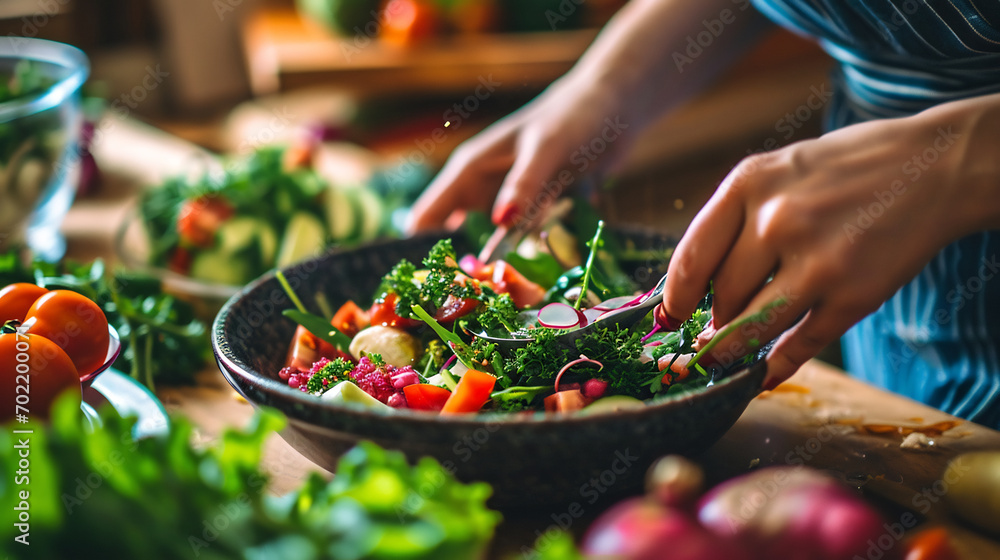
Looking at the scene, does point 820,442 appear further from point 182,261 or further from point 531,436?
point 182,261

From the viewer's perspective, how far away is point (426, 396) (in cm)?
79

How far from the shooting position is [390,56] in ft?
9.19

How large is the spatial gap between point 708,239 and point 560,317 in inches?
7.6

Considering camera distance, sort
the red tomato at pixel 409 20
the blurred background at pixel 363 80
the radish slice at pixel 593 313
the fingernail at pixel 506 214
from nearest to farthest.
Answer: the radish slice at pixel 593 313
the fingernail at pixel 506 214
the blurred background at pixel 363 80
the red tomato at pixel 409 20

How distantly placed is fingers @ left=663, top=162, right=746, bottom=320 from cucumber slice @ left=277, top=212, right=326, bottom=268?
92 centimetres

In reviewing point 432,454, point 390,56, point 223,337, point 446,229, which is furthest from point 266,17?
point 432,454

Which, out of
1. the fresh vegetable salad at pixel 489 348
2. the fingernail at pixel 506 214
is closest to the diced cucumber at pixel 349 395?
the fresh vegetable salad at pixel 489 348

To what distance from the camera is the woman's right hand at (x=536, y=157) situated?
3.93ft

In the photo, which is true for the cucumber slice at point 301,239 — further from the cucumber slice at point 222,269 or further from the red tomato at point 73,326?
Answer: the red tomato at point 73,326

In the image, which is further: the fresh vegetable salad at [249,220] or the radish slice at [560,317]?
the fresh vegetable salad at [249,220]

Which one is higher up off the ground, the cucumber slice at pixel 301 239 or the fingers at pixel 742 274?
the fingers at pixel 742 274

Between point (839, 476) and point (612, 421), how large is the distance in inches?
13.9

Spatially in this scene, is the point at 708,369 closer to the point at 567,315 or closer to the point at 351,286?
the point at 567,315

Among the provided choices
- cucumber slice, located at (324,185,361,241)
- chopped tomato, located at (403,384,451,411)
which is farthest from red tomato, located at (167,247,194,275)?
chopped tomato, located at (403,384,451,411)
